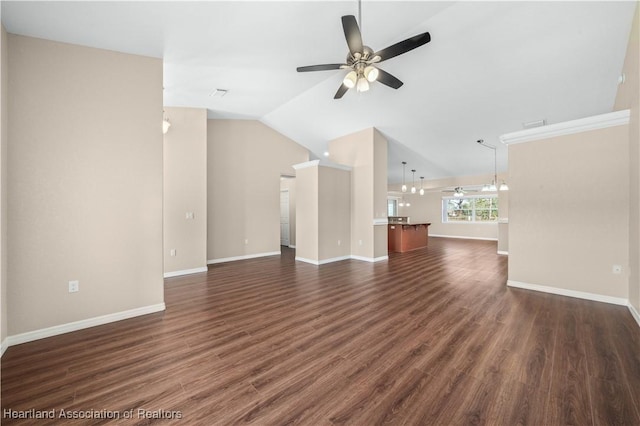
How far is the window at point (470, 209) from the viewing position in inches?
439

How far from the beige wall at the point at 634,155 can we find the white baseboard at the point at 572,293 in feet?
0.61

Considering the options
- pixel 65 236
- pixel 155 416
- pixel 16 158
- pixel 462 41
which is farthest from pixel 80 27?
pixel 462 41

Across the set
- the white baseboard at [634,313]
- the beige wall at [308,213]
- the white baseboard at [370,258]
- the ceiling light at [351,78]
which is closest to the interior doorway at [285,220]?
the beige wall at [308,213]

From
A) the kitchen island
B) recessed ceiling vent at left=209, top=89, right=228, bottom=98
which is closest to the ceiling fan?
recessed ceiling vent at left=209, top=89, right=228, bottom=98

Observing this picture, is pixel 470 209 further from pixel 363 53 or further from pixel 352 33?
pixel 352 33

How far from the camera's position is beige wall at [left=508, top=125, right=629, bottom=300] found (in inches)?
131

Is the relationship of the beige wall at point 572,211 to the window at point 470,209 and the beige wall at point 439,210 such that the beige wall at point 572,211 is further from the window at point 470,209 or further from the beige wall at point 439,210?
the window at point 470,209

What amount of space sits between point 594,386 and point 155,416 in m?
2.95

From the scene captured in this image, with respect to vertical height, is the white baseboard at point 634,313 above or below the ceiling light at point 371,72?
below

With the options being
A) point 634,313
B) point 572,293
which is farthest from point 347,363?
point 572,293

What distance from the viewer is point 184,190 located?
5.12m

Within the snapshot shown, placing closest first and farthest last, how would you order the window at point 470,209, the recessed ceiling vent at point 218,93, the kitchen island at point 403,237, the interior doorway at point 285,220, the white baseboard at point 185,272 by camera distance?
the recessed ceiling vent at point 218,93 < the white baseboard at point 185,272 < the kitchen island at point 403,237 < the interior doorway at point 285,220 < the window at point 470,209

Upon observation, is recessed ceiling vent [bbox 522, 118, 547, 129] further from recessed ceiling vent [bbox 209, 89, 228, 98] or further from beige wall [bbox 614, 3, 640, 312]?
recessed ceiling vent [bbox 209, 89, 228, 98]

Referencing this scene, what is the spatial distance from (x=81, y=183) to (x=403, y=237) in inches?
293
